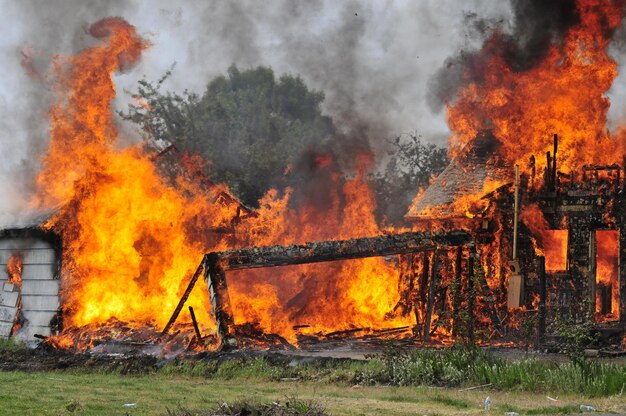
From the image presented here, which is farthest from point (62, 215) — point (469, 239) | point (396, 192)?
point (396, 192)

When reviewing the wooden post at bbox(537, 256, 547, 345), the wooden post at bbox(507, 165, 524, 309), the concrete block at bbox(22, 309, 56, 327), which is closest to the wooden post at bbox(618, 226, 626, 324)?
the wooden post at bbox(507, 165, 524, 309)

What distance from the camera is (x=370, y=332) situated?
23.0 meters

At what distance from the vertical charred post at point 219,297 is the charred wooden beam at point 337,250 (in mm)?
181

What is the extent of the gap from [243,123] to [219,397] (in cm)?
4302

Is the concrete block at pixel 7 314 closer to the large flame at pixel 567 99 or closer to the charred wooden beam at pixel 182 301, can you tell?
the charred wooden beam at pixel 182 301

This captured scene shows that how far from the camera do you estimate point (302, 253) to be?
71.9ft

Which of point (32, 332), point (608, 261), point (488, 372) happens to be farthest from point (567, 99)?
point (32, 332)

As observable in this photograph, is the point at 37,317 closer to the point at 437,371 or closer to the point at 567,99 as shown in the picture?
the point at 437,371

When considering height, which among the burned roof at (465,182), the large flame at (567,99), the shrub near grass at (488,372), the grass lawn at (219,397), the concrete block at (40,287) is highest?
the large flame at (567,99)

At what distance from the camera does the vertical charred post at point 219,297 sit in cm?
2059

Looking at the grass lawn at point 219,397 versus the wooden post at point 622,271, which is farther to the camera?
the wooden post at point 622,271

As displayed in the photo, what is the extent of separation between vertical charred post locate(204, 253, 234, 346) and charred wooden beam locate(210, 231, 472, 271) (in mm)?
181

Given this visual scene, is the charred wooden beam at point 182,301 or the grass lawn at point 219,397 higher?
the charred wooden beam at point 182,301

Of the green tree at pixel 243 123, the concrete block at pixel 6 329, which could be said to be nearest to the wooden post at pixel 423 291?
the concrete block at pixel 6 329
